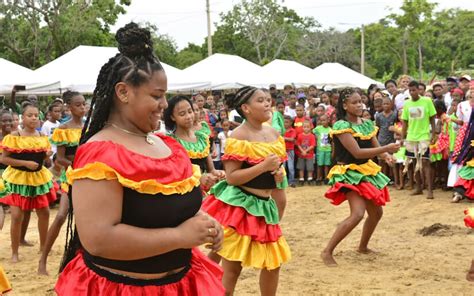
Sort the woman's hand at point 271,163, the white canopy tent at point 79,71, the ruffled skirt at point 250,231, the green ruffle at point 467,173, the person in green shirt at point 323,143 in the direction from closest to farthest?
the woman's hand at point 271,163, the ruffled skirt at point 250,231, the green ruffle at point 467,173, the person in green shirt at point 323,143, the white canopy tent at point 79,71

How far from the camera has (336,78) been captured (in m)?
24.2

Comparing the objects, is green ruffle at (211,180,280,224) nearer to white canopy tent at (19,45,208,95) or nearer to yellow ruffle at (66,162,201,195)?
yellow ruffle at (66,162,201,195)

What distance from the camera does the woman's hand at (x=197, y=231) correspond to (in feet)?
8.36

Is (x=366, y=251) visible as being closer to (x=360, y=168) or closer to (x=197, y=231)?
(x=360, y=168)

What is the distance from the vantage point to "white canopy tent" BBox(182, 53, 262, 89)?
64.0 feet

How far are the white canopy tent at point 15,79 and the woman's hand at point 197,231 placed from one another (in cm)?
1467

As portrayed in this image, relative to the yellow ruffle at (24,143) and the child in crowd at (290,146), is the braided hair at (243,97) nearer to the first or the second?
the yellow ruffle at (24,143)

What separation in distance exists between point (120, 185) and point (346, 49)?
57.1 metres

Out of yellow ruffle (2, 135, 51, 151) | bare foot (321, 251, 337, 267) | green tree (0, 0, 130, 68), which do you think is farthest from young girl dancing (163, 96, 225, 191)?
green tree (0, 0, 130, 68)

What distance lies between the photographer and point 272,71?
22.6 meters

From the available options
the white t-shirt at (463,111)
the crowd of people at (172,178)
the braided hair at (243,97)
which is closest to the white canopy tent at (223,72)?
the crowd of people at (172,178)

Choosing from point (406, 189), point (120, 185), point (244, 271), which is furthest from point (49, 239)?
point (406, 189)

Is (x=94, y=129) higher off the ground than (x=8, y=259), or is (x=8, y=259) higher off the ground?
(x=94, y=129)

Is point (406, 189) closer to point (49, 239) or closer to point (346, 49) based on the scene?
point (49, 239)
